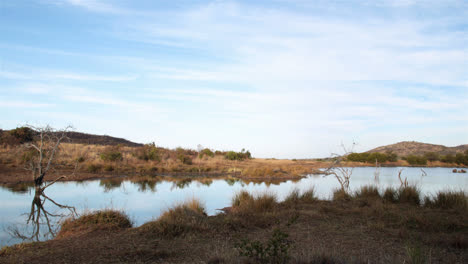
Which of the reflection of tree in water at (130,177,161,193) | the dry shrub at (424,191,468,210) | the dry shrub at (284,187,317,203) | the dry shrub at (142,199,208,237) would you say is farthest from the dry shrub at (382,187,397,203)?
the reflection of tree in water at (130,177,161,193)

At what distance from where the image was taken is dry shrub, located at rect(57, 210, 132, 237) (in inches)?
308

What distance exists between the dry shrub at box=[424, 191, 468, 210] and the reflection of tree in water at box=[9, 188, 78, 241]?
11.4 meters

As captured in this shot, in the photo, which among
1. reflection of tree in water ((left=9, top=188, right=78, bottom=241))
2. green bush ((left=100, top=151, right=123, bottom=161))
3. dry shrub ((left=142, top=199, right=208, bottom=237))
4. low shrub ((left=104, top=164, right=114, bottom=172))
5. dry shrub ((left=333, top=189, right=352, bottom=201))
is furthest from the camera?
green bush ((left=100, top=151, right=123, bottom=161))

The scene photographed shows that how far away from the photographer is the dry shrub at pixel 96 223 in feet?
25.6

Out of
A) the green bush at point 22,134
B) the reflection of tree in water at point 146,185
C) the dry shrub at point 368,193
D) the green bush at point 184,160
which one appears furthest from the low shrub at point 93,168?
the dry shrub at point 368,193

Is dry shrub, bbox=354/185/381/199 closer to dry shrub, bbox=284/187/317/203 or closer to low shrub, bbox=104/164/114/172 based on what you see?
dry shrub, bbox=284/187/317/203

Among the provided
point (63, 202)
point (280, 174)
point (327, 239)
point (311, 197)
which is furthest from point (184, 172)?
point (327, 239)

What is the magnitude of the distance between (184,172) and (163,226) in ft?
70.2

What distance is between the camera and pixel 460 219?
8211mm

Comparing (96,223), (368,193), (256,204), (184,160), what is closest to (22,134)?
(184,160)

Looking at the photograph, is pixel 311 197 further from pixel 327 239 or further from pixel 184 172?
pixel 184 172

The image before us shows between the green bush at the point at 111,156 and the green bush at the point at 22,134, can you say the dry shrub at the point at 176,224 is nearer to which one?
the green bush at the point at 111,156

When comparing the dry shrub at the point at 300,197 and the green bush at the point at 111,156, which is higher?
the green bush at the point at 111,156

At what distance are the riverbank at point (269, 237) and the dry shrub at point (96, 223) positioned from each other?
2cm
